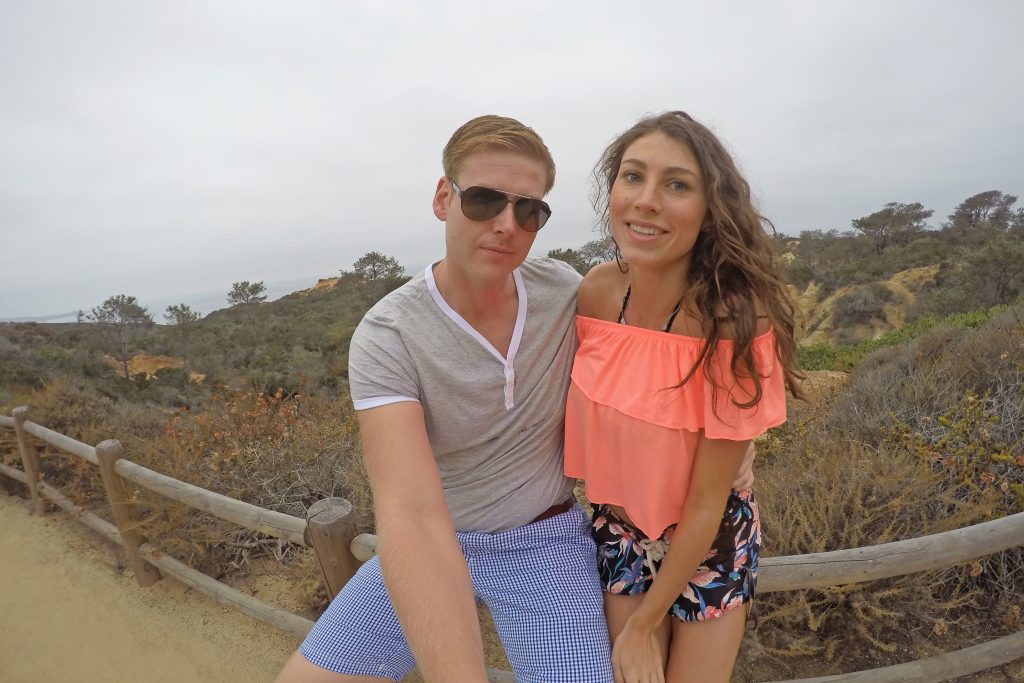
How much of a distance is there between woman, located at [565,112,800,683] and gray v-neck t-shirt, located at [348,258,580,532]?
0.16 m

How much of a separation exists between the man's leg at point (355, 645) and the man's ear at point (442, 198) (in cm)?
113

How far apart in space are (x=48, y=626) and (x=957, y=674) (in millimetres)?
5245

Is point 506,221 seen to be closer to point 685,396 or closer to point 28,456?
point 685,396

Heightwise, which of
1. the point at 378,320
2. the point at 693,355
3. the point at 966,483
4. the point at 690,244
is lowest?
the point at 966,483

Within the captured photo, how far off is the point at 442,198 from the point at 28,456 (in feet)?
18.7

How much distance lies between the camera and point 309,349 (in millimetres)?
14164

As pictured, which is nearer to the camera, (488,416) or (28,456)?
(488,416)

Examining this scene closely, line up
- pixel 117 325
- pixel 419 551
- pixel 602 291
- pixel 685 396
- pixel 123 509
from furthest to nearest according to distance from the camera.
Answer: pixel 117 325
pixel 123 509
pixel 602 291
pixel 685 396
pixel 419 551

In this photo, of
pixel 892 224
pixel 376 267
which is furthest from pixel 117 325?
pixel 892 224

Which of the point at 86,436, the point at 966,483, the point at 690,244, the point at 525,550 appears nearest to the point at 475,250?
the point at 690,244

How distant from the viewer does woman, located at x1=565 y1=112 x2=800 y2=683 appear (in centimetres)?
130

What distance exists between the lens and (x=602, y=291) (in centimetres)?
168

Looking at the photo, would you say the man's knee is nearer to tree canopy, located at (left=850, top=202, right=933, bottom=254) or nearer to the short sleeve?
the short sleeve

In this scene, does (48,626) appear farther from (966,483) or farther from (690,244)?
(966,483)
